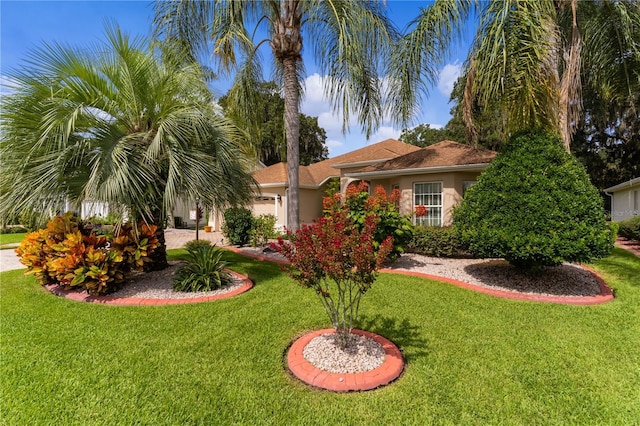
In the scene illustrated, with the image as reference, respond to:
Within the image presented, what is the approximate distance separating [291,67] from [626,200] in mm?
24063

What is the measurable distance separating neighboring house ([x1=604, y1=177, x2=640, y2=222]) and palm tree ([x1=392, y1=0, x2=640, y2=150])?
1256 centimetres

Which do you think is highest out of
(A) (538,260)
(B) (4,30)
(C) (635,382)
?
(B) (4,30)

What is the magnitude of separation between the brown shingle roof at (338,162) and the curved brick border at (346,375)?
1299 cm

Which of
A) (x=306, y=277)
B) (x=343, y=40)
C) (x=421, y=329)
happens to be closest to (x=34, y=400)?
(x=306, y=277)

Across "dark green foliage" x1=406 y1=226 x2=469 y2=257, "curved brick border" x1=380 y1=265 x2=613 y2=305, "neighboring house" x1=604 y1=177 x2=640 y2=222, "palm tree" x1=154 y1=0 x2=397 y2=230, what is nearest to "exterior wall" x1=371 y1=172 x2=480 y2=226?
"dark green foliage" x1=406 y1=226 x2=469 y2=257

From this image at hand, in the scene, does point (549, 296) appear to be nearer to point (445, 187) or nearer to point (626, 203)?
point (445, 187)

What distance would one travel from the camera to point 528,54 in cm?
585

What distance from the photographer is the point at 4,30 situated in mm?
6180

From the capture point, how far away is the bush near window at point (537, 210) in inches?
218

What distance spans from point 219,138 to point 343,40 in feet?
13.2

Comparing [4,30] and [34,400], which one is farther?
[4,30]

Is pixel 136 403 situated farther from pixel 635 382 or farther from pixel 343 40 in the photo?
pixel 343 40

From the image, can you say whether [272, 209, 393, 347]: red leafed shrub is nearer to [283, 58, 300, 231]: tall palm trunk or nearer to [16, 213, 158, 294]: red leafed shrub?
[16, 213, 158, 294]: red leafed shrub

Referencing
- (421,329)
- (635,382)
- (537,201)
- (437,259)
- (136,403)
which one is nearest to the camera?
(136,403)
